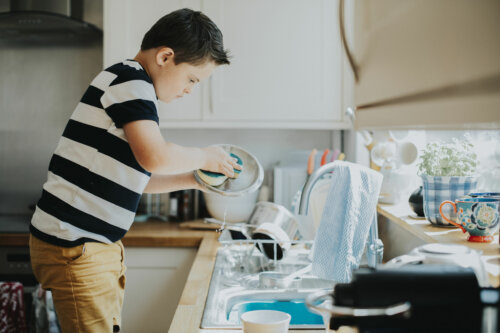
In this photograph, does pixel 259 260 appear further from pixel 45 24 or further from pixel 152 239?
pixel 45 24

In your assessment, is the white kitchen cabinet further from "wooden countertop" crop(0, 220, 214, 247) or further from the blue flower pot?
the blue flower pot

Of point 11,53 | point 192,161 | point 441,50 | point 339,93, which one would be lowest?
point 192,161

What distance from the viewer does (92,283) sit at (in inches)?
50.3

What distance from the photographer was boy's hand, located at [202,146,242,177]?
1300 millimetres

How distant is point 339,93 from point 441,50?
5.92ft

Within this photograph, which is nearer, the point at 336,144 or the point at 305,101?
the point at 305,101

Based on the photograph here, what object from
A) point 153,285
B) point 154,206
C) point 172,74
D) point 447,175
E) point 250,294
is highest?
point 172,74

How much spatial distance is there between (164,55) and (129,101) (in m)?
0.18

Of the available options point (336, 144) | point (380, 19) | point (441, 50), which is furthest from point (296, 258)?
Answer: point (441, 50)

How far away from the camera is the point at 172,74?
132 cm

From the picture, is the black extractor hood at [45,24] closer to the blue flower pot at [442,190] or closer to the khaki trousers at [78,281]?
the khaki trousers at [78,281]

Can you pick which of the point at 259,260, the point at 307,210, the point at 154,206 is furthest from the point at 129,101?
the point at 154,206

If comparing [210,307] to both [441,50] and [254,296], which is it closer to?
[254,296]

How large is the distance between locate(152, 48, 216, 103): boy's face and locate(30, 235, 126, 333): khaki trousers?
0.44 meters
